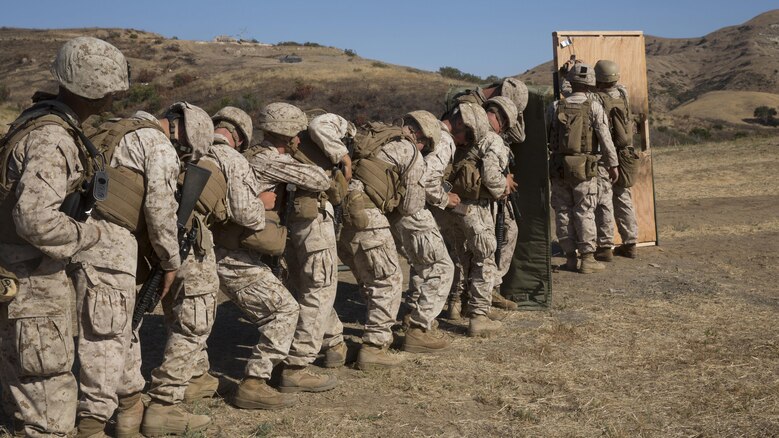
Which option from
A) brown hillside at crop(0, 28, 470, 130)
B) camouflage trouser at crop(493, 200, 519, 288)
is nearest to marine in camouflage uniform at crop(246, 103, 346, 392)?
camouflage trouser at crop(493, 200, 519, 288)

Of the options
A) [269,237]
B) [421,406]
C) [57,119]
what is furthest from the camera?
[421,406]

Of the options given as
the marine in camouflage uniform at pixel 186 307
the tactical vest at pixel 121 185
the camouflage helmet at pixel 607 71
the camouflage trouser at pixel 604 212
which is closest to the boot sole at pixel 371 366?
the marine in camouflage uniform at pixel 186 307

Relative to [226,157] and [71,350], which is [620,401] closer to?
[226,157]

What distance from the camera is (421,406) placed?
19.7 feet

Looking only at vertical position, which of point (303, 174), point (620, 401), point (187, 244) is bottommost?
point (620, 401)

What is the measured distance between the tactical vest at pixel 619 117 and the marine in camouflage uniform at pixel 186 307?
20.8 feet

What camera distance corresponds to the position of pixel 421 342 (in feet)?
23.8

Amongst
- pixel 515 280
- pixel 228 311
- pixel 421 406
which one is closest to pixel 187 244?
pixel 421 406

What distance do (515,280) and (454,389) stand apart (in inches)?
109

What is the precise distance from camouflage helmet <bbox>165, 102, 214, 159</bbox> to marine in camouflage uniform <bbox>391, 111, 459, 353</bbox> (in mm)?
2250

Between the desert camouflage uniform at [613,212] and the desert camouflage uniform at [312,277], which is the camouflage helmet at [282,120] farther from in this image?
the desert camouflage uniform at [613,212]

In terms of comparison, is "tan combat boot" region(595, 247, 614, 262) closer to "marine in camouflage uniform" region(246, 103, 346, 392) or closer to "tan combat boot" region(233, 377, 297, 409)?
"marine in camouflage uniform" region(246, 103, 346, 392)

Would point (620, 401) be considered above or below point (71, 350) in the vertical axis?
below

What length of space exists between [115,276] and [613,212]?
7.72m
